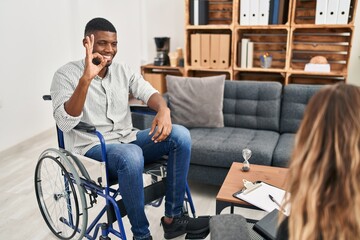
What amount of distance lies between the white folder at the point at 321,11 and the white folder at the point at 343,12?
116 millimetres

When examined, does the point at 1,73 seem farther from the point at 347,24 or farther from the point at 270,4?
the point at 347,24

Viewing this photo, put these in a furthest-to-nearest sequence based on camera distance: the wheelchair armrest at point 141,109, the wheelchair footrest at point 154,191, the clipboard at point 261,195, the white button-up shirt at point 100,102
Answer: the wheelchair armrest at point 141,109 < the wheelchair footrest at point 154,191 < the white button-up shirt at point 100,102 < the clipboard at point 261,195

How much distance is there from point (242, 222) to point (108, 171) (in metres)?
0.76

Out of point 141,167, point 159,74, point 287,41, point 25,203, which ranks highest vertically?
point 287,41

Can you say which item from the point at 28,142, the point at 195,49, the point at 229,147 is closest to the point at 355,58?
the point at 195,49

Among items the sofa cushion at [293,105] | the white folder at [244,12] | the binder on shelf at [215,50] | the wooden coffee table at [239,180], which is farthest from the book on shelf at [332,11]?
the wooden coffee table at [239,180]

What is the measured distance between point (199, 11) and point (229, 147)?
1633 mm

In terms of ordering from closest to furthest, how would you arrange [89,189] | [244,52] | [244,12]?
[89,189], [244,12], [244,52]

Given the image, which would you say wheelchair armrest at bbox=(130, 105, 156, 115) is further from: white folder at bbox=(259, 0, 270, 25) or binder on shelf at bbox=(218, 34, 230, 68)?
white folder at bbox=(259, 0, 270, 25)

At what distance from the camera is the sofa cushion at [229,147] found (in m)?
2.16

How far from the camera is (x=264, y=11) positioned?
9.86ft

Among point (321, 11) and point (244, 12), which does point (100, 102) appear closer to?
point (244, 12)

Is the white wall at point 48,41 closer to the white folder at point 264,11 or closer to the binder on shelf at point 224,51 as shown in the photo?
the binder on shelf at point 224,51

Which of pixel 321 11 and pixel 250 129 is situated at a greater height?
pixel 321 11
